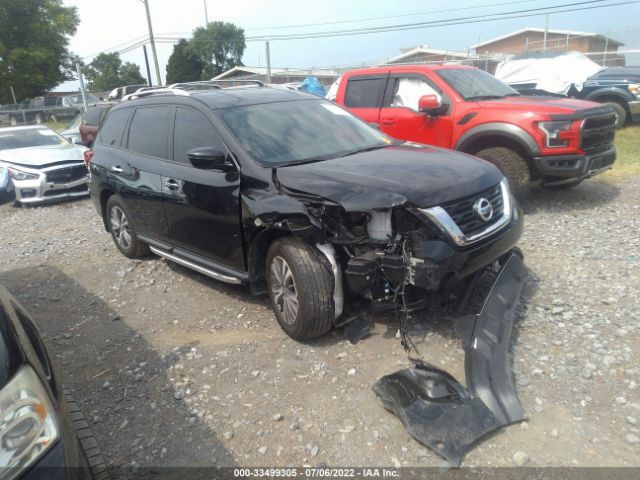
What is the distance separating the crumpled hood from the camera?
977 cm

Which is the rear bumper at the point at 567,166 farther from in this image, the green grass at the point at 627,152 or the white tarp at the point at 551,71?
the white tarp at the point at 551,71

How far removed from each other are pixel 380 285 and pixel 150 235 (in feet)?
9.28

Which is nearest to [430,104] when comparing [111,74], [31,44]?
[31,44]

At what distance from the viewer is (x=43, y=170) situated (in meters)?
9.59

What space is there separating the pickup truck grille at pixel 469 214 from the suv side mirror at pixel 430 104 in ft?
10.7

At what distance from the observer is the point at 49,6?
45.3 metres

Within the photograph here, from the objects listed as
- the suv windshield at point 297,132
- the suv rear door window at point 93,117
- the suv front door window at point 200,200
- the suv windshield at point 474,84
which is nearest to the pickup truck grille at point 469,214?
the suv windshield at point 297,132

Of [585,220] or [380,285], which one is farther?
[585,220]

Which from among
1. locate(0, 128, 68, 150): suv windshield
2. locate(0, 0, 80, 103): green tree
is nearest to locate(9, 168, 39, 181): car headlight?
locate(0, 128, 68, 150): suv windshield

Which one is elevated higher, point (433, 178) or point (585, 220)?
point (433, 178)

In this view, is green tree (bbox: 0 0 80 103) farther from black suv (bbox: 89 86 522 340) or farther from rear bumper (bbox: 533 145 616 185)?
rear bumper (bbox: 533 145 616 185)

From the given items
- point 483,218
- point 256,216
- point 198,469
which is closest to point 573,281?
point 483,218

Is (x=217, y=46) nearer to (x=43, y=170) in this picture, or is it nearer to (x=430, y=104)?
(x=43, y=170)

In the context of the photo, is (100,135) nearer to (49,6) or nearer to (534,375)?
(534,375)
